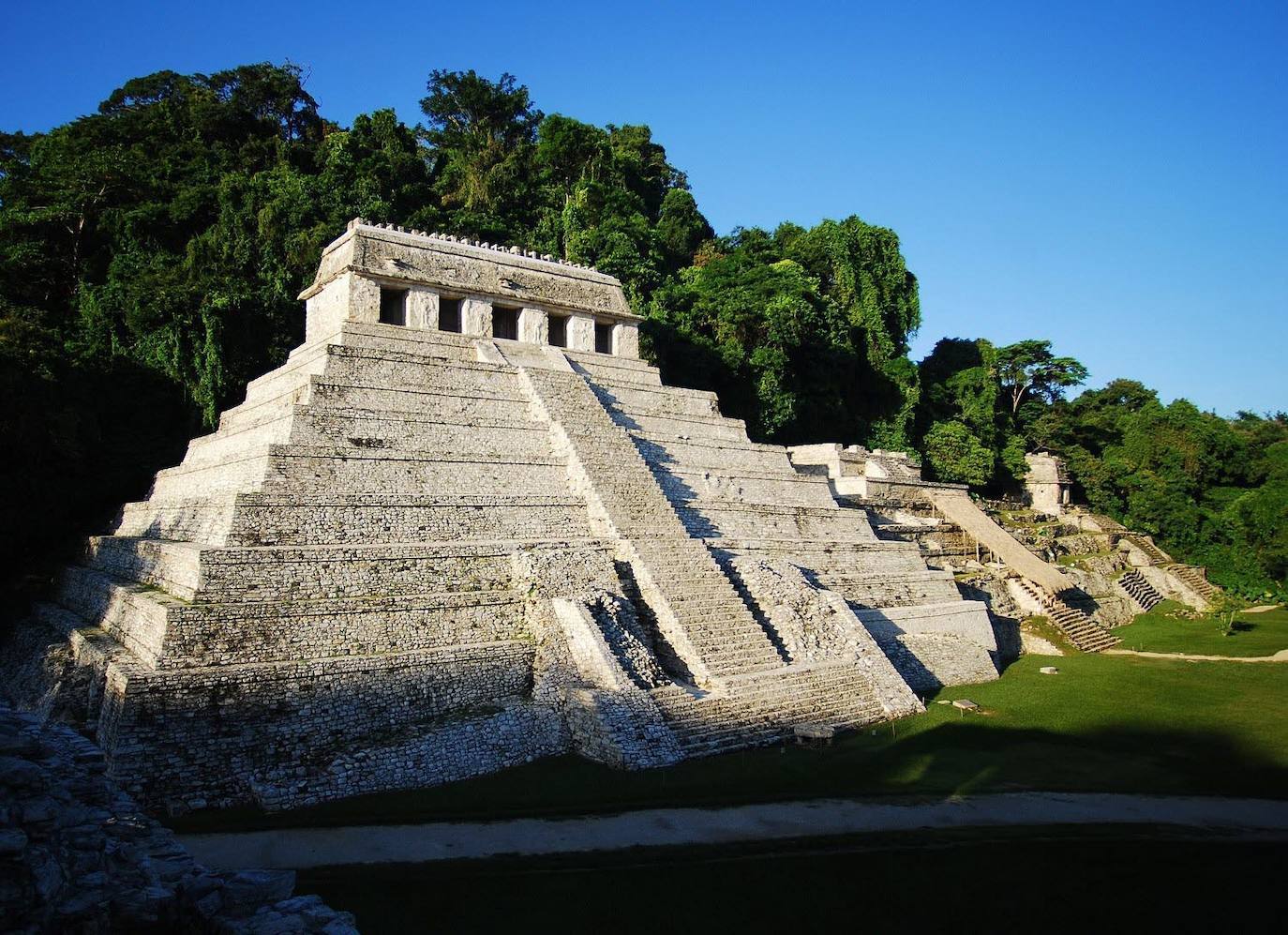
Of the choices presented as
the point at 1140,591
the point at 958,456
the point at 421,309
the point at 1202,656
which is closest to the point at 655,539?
the point at 421,309

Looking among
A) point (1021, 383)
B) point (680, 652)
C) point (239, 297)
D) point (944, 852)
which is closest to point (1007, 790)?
point (944, 852)

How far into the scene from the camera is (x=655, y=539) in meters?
18.5

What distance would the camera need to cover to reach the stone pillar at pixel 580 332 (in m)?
27.5

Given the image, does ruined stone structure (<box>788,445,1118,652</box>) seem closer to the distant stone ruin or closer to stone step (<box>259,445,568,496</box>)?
the distant stone ruin

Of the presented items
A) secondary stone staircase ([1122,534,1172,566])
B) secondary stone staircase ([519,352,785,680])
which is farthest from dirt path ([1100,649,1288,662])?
secondary stone staircase ([1122,534,1172,566])

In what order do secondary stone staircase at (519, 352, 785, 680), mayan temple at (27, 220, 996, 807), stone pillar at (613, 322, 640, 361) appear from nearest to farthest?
mayan temple at (27, 220, 996, 807), secondary stone staircase at (519, 352, 785, 680), stone pillar at (613, 322, 640, 361)

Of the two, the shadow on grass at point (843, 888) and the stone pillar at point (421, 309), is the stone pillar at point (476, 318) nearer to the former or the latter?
the stone pillar at point (421, 309)

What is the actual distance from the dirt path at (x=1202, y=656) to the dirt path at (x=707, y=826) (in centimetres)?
1220

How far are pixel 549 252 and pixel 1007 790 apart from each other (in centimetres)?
3430

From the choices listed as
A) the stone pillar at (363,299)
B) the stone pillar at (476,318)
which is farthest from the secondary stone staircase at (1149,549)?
the stone pillar at (363,299)

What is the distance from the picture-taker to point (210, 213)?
34.9 meters

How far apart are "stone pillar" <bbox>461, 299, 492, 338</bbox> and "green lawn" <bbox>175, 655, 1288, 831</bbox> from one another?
14470 mm

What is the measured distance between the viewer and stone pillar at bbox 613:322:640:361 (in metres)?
28.5

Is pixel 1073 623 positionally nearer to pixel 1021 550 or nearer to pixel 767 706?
pixel 1021 550
